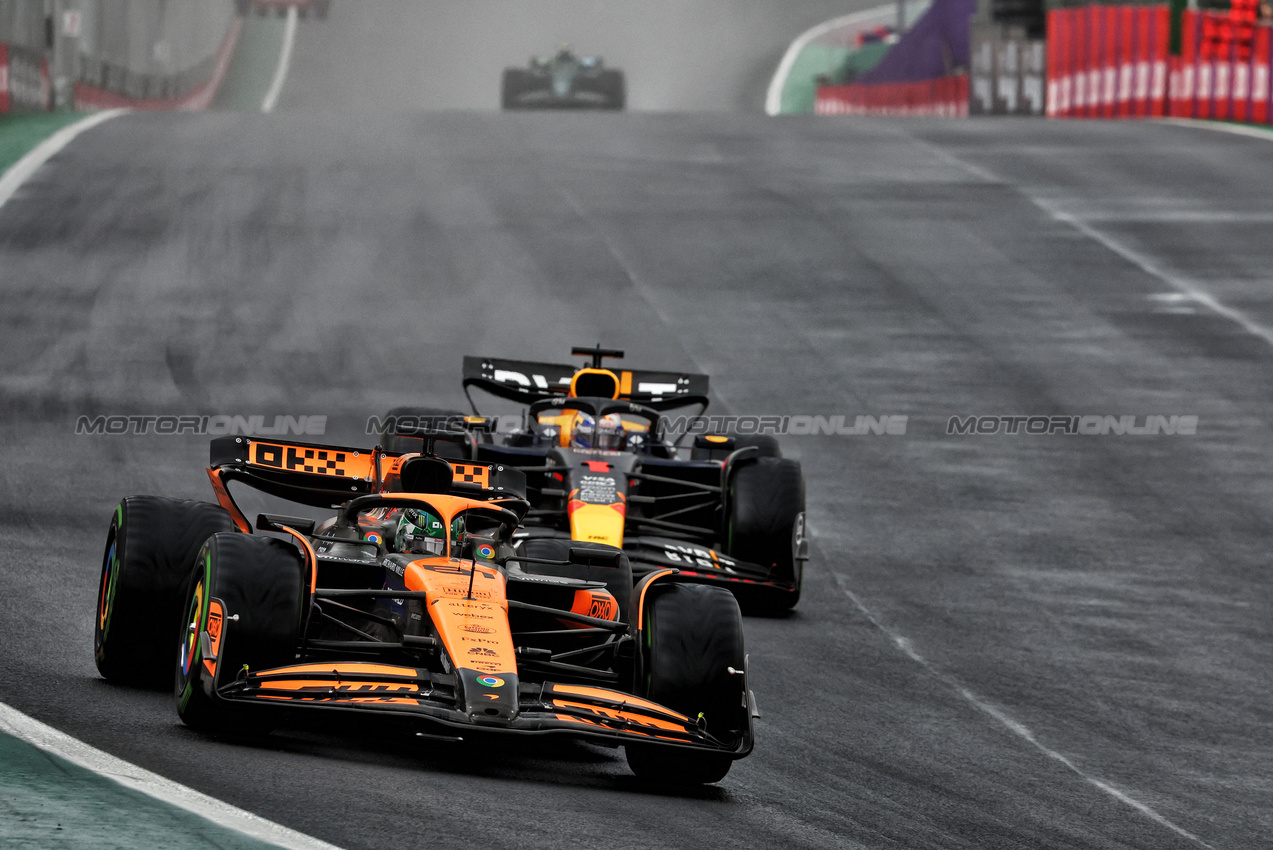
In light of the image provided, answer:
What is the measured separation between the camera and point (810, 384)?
19.0 meters

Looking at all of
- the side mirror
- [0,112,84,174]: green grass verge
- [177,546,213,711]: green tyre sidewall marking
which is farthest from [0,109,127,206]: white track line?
[177,546,213,711]: green tyre sidewall marking

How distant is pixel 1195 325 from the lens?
21.2 meters

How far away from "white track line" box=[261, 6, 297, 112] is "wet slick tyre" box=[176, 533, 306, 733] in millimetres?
51642

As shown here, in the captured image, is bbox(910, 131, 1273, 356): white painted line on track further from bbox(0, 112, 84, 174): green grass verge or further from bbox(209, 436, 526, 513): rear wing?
bbox(0, 112, 84, 174): green grass verge

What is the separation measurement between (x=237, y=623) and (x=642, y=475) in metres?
5.68

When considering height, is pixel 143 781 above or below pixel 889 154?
below

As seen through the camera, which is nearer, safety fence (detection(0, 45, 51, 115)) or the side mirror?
the side mirror

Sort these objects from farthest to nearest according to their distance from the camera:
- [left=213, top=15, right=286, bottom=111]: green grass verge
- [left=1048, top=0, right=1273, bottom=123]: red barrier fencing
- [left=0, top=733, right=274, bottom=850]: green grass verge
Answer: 1. [left=213, top=15, right=286, bottom=111]: green grass verge
2. [left=1048, top=0, right=1273, bottom=123]: red barrier fencing
3. [left=0, top=733, right=274, bottom=850]: green grass verge

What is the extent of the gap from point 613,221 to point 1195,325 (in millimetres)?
8093

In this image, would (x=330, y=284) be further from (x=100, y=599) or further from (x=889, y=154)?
(x=100, y=599)

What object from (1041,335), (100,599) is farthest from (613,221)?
(100,599)

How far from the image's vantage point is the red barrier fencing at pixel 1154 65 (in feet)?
106

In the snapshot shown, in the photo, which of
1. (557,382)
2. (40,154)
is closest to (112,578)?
(557,382)

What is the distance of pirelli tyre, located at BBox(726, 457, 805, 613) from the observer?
12195 mm
